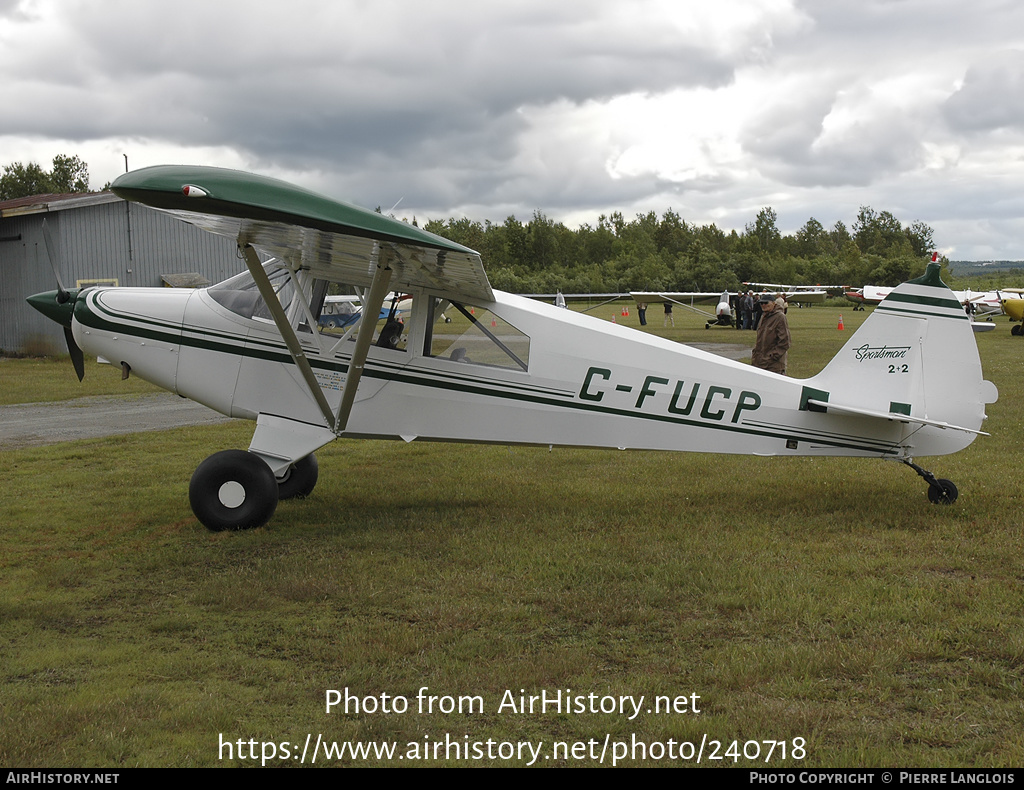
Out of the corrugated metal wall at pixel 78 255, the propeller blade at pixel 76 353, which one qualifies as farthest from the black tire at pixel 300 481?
the corrugated metal wall at pixel 78 255

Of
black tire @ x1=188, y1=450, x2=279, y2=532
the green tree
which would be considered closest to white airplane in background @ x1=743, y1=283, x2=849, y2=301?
black tire @ x1=188, y1=450, x2=279, y2=532

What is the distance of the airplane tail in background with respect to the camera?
278 inches

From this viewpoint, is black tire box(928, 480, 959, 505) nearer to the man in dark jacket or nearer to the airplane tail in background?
the airplane tail in background

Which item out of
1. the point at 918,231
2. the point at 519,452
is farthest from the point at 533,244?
the point at 519,452

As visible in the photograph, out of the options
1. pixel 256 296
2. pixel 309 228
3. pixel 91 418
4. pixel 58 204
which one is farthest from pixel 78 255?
pixel 309 228

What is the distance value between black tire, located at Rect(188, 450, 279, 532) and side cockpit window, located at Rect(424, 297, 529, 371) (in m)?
1.75

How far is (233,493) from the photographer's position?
682 cm

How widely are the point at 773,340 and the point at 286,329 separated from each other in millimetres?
8717

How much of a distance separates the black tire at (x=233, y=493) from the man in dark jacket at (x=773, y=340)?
8.56 m

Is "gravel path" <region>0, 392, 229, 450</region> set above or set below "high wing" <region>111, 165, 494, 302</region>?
below

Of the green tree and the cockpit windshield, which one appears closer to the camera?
the cockpit windshield

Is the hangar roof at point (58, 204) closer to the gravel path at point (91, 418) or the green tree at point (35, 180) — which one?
the gravel path at point (91, 418)

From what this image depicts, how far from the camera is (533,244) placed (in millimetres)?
98938

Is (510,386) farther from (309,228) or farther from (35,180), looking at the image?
(35,180)
